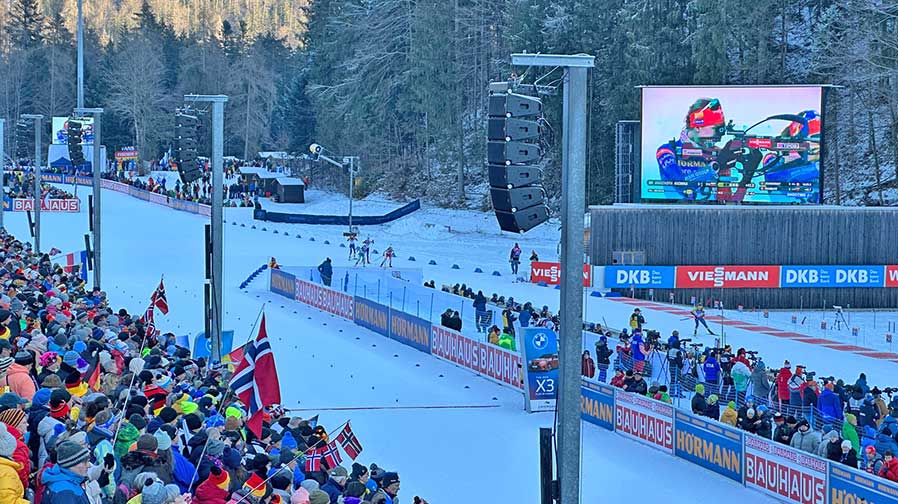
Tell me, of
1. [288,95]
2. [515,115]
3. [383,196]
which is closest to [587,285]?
[515,115]

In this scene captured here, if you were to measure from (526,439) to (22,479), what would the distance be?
13767 millimetres

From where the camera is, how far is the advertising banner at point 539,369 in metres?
22.4

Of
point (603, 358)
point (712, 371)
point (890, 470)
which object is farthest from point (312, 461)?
point (603, 358)

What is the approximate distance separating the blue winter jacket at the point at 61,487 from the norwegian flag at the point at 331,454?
537 centimetres

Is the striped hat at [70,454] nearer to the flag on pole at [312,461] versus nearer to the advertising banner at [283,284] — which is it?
the flag on pole at [312,461]

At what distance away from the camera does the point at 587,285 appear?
36.8m

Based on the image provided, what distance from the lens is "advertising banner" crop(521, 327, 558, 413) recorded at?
22.4 m

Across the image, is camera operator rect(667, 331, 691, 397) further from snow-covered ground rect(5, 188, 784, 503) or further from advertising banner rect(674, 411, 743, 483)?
advertising banner rect(674, 411, 743, 483)

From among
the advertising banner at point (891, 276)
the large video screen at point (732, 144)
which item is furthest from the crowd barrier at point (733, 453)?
the advertising banner at point (891, 276)


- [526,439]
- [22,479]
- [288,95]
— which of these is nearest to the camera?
[22,479]

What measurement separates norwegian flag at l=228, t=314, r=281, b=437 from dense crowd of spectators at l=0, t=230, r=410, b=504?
23cm

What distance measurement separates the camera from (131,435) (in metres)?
9.63

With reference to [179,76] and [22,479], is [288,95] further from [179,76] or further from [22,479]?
[22,479]

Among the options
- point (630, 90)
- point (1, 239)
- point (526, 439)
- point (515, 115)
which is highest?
point (630, 90)
